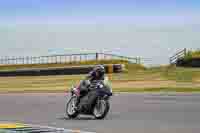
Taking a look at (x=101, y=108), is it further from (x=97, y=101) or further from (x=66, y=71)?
(x=66, y=71)

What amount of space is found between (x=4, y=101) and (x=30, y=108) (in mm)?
4900

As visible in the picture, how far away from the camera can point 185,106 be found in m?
21.5

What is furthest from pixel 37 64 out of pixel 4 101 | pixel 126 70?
pixel 4 101

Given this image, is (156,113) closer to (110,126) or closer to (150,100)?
(110,126)

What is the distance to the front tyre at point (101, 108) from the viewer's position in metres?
18.1

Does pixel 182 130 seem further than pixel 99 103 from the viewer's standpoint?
No

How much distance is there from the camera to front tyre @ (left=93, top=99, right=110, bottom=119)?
18062 millimetres

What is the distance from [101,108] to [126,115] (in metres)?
1.59

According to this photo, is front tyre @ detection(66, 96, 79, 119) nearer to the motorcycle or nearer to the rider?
the motorcycle

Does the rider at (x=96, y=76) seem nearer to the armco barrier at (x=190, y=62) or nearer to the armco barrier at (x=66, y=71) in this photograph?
the armco barrier at (x=66, y=71)

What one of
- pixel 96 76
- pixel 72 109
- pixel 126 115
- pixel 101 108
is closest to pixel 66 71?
pixel 126 115

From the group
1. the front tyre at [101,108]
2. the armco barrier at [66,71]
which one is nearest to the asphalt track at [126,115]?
the front tyre at [101,108]

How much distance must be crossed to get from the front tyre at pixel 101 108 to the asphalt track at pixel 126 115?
218 millimetres

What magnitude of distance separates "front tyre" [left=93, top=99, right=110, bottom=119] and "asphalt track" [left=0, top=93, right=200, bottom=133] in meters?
0.22
